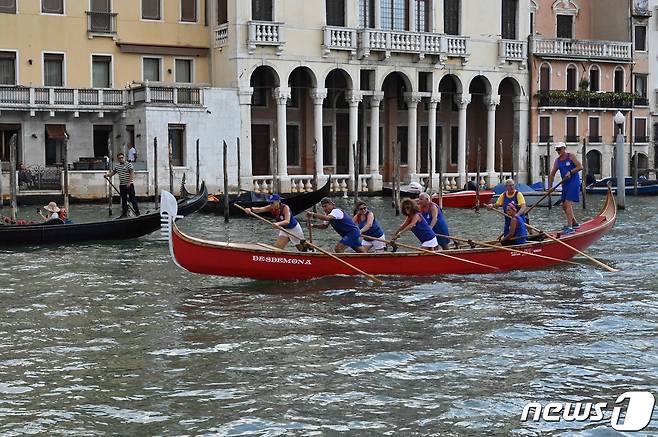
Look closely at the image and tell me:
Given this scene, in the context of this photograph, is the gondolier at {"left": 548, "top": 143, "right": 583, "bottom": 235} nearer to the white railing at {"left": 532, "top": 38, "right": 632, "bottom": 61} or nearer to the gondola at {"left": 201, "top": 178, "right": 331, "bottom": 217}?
the gondola at {"left": 201, "top": 178, "right": 331, "bottom": 217}

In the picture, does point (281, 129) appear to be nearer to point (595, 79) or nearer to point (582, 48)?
point (582, 48)

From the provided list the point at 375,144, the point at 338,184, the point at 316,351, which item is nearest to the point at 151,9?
the point at 338,184

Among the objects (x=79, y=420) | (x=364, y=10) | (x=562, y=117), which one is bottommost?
(x=79, y=420)

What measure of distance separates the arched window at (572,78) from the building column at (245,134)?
11.1 meters

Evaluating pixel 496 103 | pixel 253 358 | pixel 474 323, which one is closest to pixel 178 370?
pixel 253 358

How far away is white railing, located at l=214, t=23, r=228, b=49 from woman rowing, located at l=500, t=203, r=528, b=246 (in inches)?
628

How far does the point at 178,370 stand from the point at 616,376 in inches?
123

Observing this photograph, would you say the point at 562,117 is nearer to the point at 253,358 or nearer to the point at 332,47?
the point at 332,47

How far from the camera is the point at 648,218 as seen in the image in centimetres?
2212

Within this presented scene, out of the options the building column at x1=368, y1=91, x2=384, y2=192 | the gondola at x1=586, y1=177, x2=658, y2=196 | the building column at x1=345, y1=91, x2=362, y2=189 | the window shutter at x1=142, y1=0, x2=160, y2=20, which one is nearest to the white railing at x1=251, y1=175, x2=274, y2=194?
the building column at x1=345, y1=91, x2=362, y2=189

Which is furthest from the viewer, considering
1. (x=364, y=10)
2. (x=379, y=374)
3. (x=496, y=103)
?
(x=496, y=103)

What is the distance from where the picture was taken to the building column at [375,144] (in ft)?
99.1

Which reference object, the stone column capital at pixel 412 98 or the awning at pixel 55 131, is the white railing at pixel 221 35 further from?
the stone column capital at pixel 412 98

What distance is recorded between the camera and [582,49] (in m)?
34.0
